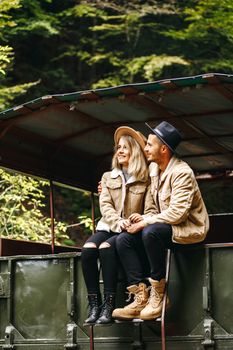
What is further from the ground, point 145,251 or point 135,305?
point 145,251

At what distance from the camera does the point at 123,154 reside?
8750mm

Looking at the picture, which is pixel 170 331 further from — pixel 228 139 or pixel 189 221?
pixel 228 139

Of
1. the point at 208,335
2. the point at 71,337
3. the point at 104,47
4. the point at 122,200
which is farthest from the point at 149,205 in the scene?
the point at 104,47

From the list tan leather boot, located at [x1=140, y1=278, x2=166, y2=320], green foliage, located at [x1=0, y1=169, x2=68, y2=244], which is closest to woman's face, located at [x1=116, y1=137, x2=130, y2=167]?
tan leather boot, located at [x1=140, y1=278, x2=166, y2=320]

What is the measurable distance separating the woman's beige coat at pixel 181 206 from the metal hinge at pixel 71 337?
5.03 ft

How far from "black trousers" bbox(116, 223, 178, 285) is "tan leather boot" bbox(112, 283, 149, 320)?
0.06 m

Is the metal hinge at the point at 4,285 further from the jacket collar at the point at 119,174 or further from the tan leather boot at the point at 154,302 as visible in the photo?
the tan leather boot at the point at 154,302

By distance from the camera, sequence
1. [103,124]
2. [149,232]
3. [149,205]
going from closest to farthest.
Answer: [149,232] < [149,205] < [103,124]

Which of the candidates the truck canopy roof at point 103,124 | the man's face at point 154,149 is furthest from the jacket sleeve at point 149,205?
the truck canopy roof at point 103,124

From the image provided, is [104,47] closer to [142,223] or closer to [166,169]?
[166,169]

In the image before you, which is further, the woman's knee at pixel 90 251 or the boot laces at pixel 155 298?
the woman's knee at pixel 90 251

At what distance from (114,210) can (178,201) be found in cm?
79

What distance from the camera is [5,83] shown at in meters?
21.5

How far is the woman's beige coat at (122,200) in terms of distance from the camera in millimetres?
8578
